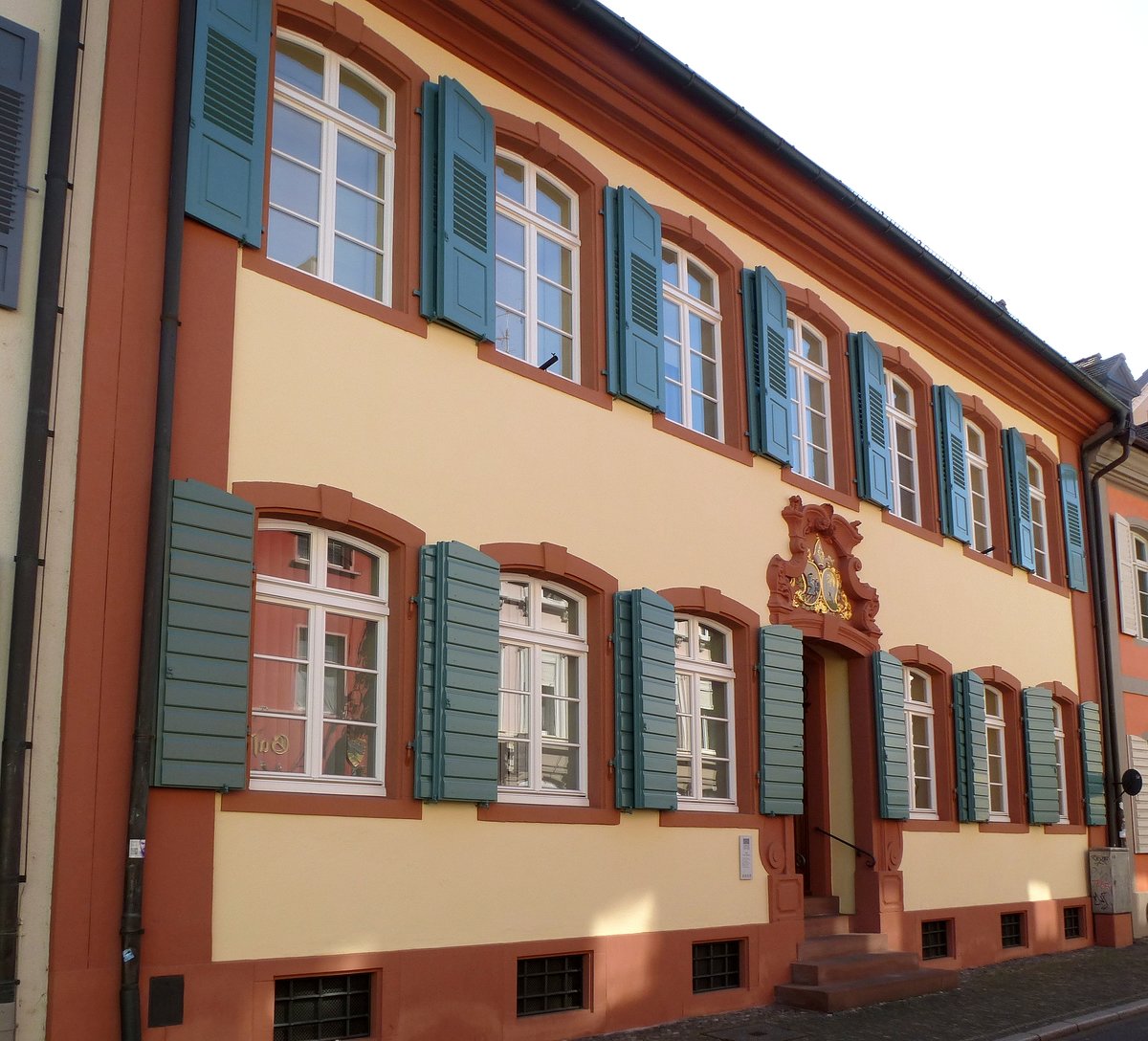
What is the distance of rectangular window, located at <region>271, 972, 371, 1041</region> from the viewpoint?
818 cm

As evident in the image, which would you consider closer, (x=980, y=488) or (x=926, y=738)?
(x=926, y=738)

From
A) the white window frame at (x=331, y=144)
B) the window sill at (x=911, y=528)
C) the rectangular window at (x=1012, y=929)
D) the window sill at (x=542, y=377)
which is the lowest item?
the rectangular window at (x=1012, y=929)

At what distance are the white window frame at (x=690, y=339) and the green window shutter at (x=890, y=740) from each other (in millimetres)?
3154

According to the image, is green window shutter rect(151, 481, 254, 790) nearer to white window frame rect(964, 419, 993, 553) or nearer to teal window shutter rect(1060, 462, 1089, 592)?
white window frame rect(964, 419, 993, 553)

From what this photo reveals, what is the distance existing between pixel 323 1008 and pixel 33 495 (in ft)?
11.0

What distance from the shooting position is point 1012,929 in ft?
53.4

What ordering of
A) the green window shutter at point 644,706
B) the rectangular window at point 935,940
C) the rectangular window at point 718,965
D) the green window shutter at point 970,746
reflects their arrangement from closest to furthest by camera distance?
the green window shutter at point 644,706
the rectangular window at point 718,965
the rectangular window at point 935,940
the green window shutter at point 970,746

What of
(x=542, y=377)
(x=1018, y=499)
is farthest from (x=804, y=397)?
(x=1018, y=499)

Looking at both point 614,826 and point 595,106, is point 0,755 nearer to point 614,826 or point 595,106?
point 614,826

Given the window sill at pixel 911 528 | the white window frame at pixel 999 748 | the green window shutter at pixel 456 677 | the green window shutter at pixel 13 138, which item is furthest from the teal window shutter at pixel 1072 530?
the green window shutter at pixel 13 138

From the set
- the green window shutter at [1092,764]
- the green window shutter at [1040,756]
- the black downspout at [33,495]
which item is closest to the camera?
the black downspout at [33,495]

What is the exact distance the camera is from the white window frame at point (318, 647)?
334 inches

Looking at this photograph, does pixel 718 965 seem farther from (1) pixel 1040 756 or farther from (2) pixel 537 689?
(1) pixel 1040 756

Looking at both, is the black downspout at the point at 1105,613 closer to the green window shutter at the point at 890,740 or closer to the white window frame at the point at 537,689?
the green window shutter at the point at 890,740
